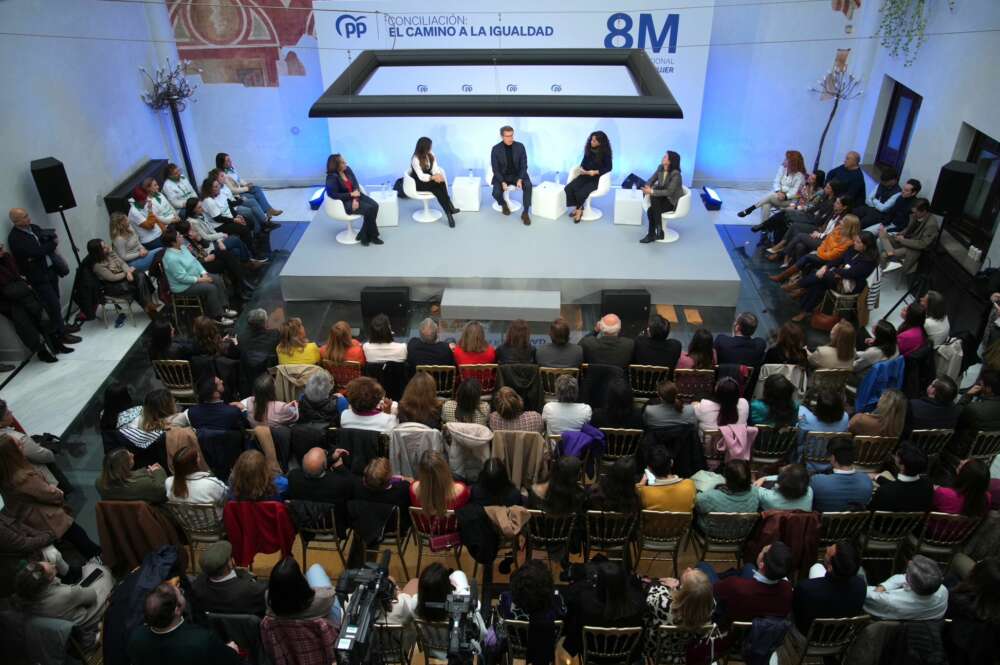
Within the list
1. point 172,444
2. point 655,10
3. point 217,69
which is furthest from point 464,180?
point 172,444

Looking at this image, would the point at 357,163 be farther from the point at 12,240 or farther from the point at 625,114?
the point at 625,114

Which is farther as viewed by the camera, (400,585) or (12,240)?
(12,240)

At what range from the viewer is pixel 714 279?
764 centimetres

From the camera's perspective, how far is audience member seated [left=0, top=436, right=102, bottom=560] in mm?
4203

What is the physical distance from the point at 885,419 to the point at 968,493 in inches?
25.8

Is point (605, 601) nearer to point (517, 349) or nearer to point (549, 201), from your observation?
point (517, 349)

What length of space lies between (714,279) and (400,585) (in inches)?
179

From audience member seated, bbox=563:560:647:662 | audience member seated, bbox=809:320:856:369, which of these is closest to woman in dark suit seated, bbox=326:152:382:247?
audience member seated, bbox=809:320:856:369

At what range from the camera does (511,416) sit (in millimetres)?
4723

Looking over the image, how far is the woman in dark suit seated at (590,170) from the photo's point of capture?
8445 millimetres

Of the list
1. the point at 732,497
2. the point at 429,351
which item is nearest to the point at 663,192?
the point at 429,351

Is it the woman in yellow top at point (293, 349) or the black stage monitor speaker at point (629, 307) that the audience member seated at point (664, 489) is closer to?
the woman in yellow top at point (293, 349)

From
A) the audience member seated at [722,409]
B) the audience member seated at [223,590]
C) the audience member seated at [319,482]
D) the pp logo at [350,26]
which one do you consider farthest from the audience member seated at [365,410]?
the pp logo at [350,26]

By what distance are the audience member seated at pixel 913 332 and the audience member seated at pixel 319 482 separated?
13.1 feet
